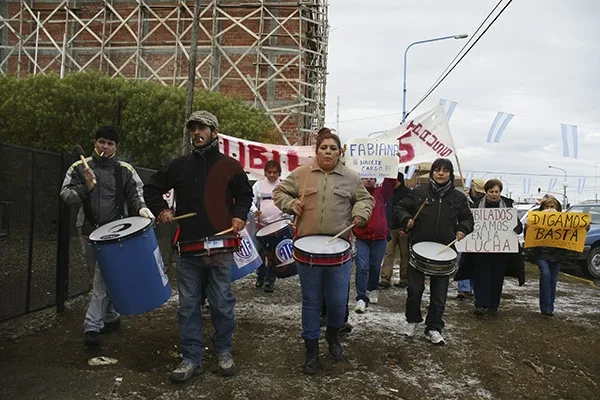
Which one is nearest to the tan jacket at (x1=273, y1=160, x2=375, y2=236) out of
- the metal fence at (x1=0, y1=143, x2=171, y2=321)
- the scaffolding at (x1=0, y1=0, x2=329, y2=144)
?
the metal fence at (x1=0, y1=143, x2=171, y2=321)

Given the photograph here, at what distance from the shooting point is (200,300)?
13.8 feet

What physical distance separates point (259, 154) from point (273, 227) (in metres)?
2.66

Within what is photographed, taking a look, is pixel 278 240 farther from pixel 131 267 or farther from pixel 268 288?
pixel 131 267

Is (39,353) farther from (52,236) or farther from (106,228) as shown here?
(52,236)

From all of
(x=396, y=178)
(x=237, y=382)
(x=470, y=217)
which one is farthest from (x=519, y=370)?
(x=396, y=178)

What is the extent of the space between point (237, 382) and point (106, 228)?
1674 millimetres

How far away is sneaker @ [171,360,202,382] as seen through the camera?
3.93 metres

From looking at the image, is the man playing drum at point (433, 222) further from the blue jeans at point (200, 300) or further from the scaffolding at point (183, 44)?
the scaffolding at point (183, 44)

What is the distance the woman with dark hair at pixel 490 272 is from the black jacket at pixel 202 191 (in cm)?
374

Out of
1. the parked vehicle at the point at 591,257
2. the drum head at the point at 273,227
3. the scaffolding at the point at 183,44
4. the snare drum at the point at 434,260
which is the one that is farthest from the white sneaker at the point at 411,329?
Result: the scaffolding at the point at 183,44

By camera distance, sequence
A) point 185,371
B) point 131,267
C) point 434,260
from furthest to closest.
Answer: point 434,260 < point 131,267 < point 185,371

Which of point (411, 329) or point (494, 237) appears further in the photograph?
point (494, 237)

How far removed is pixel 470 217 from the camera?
18.2 ft

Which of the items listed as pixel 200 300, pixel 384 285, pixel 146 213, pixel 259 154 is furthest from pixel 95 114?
pixel 200 300
